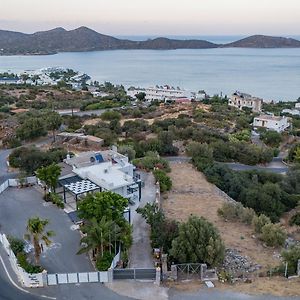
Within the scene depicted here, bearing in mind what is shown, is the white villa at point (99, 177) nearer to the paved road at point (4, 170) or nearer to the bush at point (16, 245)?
the bush at point (16, 245)

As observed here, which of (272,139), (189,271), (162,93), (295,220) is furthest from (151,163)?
(162,93)

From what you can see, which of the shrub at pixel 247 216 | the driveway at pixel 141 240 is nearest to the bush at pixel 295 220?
the shrub at pixel 247 216

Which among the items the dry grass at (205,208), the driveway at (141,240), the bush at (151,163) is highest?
the bush at (151,163)

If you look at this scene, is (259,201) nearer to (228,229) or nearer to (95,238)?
(228,229)

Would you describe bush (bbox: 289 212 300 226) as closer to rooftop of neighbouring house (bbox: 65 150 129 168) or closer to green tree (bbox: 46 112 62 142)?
rooftop of neighbouring house (bbox: 65 150 129 168)

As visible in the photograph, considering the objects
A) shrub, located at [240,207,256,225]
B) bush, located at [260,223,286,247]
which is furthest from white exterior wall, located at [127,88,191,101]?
bush, located at [260,223,286,247]

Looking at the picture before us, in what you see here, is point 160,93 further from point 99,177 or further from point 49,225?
point 49,225

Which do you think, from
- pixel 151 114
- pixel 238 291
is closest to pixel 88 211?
pixel 238 291
